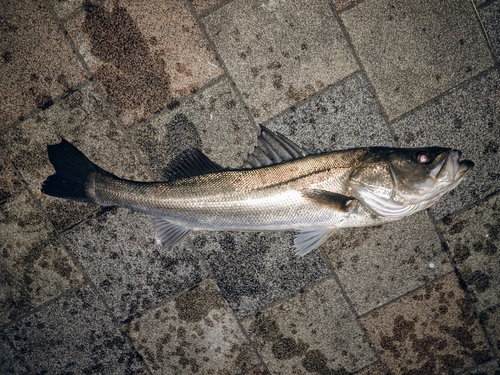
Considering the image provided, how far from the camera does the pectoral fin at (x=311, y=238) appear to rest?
2.85 metres

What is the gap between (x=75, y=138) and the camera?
Result: 314 centimetres

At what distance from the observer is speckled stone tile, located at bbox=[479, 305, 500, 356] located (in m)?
3.35

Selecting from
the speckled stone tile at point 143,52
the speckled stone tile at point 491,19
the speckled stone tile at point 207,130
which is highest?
the speckled stone tile at point 143,52

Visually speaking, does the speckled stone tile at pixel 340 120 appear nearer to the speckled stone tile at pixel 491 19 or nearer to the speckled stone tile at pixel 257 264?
the speckled stone tile at pixel 257 264

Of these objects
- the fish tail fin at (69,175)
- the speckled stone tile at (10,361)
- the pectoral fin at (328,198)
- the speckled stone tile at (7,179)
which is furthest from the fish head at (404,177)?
the speckled stone tile at (10,361)

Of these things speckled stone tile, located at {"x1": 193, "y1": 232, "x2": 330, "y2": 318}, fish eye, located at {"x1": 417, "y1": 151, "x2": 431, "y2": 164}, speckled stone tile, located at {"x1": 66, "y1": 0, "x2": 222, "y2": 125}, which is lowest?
speckled stone tile, located at {"x1": 193, "y1": 232, "x2": 330, "y2": 318}

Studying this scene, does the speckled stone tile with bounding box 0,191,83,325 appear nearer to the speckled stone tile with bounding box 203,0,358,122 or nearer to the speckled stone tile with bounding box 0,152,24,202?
the speckled stone tile with bounding box 0,152,24,202

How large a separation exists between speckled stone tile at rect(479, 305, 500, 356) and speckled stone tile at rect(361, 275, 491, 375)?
0.30 ft

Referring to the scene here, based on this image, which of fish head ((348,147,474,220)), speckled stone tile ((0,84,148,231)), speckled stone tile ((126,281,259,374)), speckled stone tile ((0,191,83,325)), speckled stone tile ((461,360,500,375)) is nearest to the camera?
fish head ((348,147,474,220))

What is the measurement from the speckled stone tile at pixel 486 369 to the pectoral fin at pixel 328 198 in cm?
275

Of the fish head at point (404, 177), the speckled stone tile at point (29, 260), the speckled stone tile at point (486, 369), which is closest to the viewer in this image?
the fish head at point (404, 177)

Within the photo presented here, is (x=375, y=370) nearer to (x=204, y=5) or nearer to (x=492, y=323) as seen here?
(x=492, y=323)

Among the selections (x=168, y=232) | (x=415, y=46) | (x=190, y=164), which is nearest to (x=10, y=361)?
(x=168, y=232)

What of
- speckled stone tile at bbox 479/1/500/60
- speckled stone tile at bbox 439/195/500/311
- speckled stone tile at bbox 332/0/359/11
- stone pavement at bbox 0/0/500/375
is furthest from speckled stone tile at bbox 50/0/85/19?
speckled stone tile at bbox 439/195/500/311
